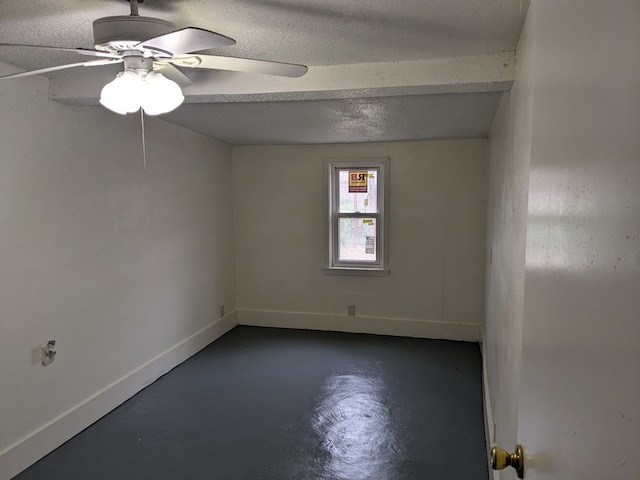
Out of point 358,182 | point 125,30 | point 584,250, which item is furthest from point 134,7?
point 358,182

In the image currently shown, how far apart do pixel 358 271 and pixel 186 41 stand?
374 centimetres

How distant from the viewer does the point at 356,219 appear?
4938 millimetres

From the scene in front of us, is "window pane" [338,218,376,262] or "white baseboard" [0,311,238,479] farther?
"window pane" [338,218,376,262]

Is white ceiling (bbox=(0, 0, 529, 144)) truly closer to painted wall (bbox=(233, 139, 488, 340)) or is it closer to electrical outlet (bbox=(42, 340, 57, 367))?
painted wall (bbox=(233, 139, 488, 340))

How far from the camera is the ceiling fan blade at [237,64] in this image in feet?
5.57

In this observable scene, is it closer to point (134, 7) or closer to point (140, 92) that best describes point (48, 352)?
point (140, 92)

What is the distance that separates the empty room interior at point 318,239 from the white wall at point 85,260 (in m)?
0.02

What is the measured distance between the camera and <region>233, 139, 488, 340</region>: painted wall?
460 centimetres

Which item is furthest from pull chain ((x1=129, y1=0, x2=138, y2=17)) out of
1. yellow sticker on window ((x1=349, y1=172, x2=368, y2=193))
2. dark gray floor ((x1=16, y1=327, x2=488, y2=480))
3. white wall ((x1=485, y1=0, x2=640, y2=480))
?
yellow sticker on window ((x1=349, y1=172, x2=368, y2=193))

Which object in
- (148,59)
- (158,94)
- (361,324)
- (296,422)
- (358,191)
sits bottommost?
(296,422)

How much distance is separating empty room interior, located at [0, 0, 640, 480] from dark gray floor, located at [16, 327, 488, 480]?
20 millimetres

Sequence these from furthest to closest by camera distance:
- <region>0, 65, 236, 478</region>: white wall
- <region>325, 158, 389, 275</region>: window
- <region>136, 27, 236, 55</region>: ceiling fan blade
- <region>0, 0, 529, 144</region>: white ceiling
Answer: <region>325, 158, 389, 275</region>: window, <region>0, 65, 236, 478</region>: white wall, <region>0, 0, 529, 144</region>: white ceiling, <region>136, 27, 236, 55</region>: ceiling fan blade

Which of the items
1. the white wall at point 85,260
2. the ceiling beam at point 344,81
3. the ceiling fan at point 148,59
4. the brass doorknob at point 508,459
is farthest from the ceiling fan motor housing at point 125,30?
the brass doorknob at point 508,459

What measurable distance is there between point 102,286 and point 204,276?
1.42 m
